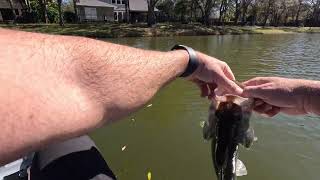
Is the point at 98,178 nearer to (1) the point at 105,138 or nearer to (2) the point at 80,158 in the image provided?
(2) the point at 80,158

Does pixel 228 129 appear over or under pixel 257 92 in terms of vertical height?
under

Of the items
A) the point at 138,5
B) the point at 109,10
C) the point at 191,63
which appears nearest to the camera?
the point at 191,63

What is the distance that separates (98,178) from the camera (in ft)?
7.90

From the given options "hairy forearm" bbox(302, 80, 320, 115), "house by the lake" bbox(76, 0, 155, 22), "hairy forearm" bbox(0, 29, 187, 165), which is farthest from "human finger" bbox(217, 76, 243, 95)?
"house by the lake" bbox(76, 0, 155, 22)

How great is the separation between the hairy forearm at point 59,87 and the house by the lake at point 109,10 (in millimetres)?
56052

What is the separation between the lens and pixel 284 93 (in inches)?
108

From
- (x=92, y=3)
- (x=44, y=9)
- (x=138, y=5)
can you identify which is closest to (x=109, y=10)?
(x=92, y=3)

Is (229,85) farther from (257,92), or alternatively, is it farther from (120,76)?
(120,76)

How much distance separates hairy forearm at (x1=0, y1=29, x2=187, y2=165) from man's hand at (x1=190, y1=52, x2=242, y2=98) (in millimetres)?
1167

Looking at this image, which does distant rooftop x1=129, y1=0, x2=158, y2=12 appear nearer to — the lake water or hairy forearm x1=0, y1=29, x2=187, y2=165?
the lake water

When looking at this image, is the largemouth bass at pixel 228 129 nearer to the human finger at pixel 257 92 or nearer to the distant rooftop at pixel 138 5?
the human finger at pixel 257 92

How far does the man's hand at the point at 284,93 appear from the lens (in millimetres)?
2727

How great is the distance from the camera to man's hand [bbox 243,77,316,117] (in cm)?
273

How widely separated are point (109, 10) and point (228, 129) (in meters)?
60.2
